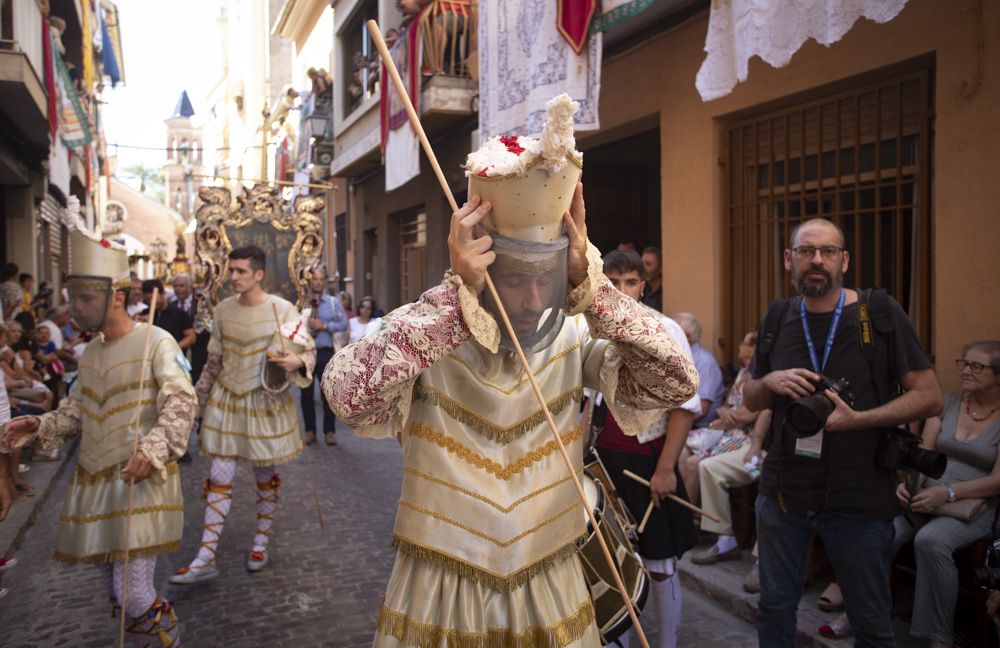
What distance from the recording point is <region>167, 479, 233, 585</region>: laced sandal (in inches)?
209

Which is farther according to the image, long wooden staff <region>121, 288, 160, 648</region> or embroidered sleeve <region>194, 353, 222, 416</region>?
embroidered sleeve <region>194, 353, 222, 416</region>

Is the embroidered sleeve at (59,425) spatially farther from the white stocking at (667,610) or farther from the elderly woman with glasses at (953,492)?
the elderly woman with glasses at (953,492)

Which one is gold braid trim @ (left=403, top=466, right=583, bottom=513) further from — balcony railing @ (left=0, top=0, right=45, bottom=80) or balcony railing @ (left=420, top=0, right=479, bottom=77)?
balcony railing @ (left=420, top=0, right=479, bottom=77)

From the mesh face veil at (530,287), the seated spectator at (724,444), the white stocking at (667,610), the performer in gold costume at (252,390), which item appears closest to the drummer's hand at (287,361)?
the performer in gold costume at (252,390)

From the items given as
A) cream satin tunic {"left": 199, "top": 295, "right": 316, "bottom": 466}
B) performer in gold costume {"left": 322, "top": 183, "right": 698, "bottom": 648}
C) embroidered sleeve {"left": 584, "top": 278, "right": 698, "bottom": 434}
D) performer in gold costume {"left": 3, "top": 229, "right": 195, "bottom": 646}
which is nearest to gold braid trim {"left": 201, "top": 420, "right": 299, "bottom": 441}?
cream satin tunic {"left": 199, "top": 295, "right": 316, "bottom": 466}

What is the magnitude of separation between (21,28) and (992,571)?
424 inches

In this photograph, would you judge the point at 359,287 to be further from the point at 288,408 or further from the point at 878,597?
the point at 878,597

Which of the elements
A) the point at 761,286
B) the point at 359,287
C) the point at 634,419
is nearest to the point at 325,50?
the point at 359,287

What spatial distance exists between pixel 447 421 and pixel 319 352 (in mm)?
8486

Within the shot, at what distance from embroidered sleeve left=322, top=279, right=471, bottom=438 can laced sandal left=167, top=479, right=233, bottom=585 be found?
3797 mm

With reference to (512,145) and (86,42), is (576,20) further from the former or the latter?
(86,42)

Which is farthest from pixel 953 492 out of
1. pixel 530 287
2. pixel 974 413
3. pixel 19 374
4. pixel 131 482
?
pixel 19 374

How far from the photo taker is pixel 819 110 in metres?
6.11

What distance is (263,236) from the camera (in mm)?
9914
